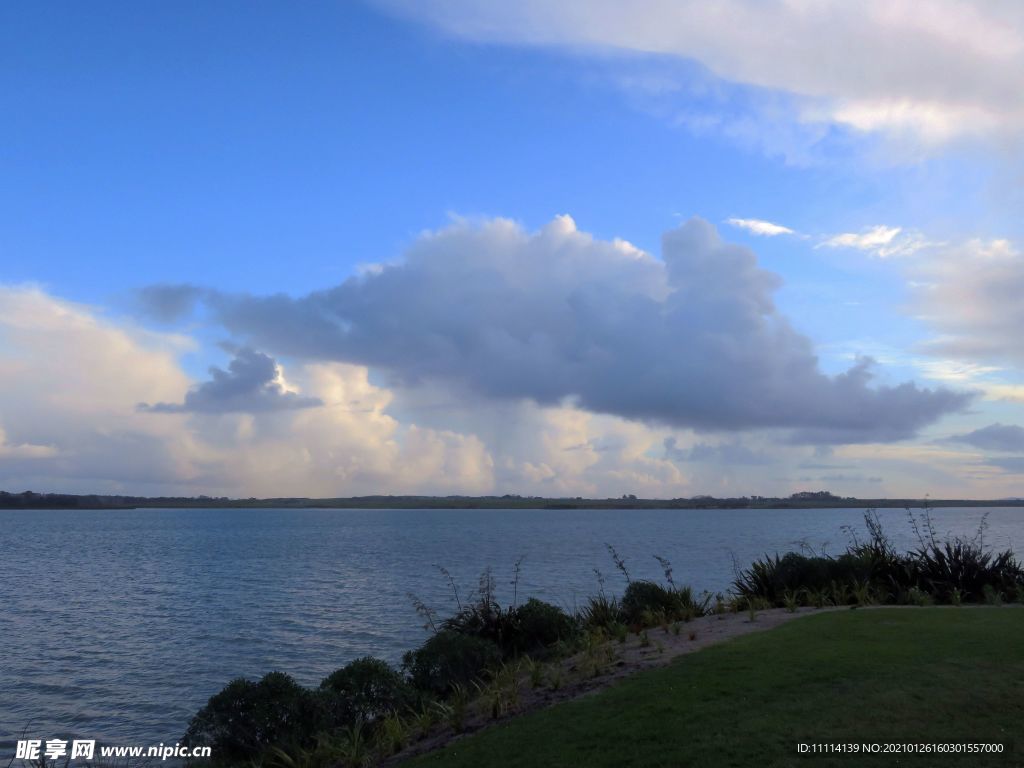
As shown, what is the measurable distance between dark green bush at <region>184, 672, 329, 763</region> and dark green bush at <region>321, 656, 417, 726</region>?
0.35 meters

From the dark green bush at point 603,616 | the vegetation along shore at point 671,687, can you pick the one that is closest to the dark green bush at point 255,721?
the vegetation along shore at point 671,687

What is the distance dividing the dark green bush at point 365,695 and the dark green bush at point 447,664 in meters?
0.97

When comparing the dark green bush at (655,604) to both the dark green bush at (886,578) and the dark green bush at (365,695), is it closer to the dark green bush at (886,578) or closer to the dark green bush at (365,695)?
the dark green bush at (886,578)

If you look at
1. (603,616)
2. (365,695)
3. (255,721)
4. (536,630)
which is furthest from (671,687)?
(603,616)

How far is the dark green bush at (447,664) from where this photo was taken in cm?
1331

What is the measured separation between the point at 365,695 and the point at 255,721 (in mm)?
1614

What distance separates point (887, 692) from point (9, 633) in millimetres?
28321

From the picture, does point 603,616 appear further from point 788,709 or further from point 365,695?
point 788,709

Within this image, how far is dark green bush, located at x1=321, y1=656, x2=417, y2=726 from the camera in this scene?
1179cm

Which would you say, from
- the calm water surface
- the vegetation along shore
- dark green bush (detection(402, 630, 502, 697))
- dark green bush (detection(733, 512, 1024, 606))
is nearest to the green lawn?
the vegetation along shore

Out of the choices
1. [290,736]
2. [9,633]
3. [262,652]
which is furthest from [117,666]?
[290,736]

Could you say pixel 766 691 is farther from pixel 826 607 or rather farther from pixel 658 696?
pixel 826 607

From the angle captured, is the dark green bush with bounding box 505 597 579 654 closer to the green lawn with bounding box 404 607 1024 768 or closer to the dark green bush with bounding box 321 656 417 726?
the dark green bush with bounding box 321 656 417 726

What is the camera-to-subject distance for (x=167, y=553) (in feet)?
228
